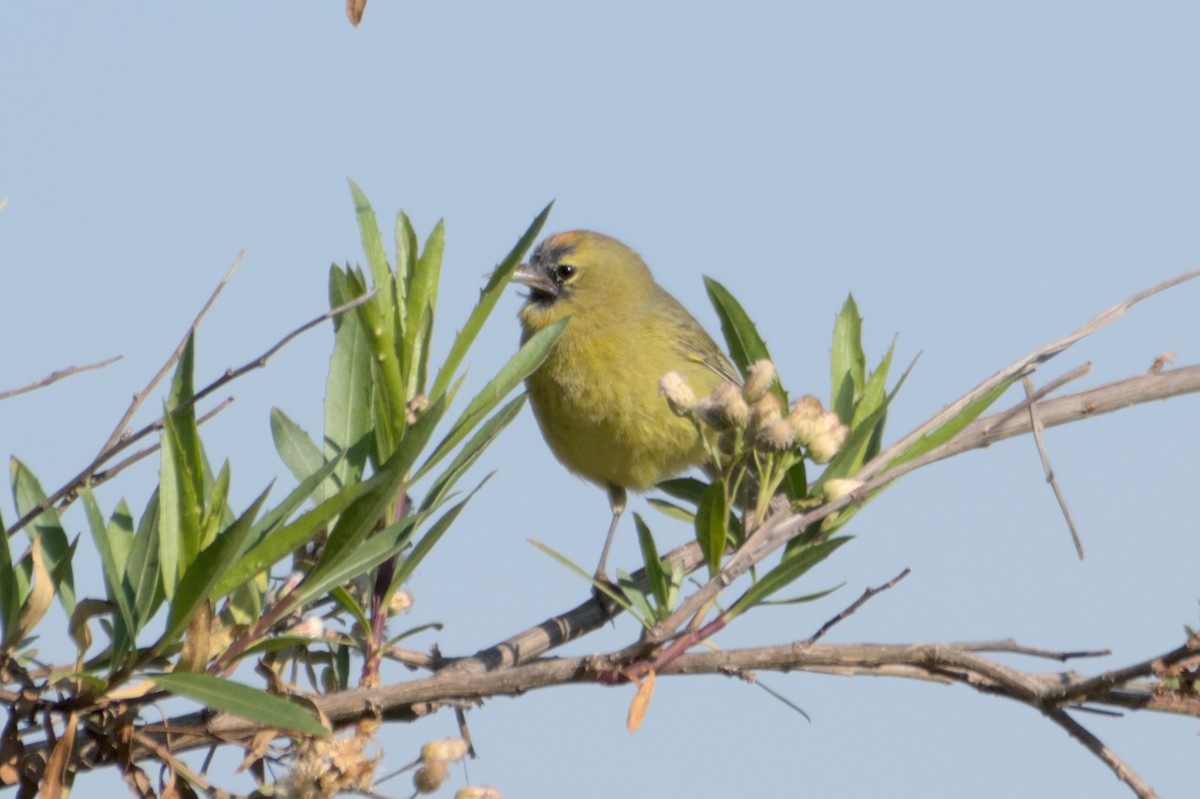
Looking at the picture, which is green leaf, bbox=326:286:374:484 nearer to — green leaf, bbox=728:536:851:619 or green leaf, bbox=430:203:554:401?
green leaf, bbox=430:203:554:401

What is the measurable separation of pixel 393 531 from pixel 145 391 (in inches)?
16.8

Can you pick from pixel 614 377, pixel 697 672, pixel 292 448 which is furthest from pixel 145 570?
pixel 614 377

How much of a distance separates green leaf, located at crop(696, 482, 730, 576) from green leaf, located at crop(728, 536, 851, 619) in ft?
0.25

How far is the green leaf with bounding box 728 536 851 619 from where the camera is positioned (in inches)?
86.4

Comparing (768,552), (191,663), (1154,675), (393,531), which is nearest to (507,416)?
(393,531)

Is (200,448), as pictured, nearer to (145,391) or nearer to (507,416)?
(145,391)

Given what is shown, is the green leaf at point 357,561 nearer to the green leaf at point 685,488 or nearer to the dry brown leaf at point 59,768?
the dry brown leaf at point 59,768

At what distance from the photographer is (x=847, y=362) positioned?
9.40 ft

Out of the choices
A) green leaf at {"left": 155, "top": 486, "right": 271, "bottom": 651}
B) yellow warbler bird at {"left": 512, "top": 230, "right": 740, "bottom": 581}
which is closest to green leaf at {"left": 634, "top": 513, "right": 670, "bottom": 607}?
green leaf at {"left": 155, "top": 486, "right": 271, "bottom": 651}

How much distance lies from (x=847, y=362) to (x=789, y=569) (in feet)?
2.55

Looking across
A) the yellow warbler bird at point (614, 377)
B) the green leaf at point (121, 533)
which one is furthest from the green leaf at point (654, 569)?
the yellow warbler bird at point (614, 377)

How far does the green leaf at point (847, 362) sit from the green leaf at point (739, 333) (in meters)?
0.15

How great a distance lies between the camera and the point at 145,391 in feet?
6.84

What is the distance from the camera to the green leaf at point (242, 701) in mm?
1798
